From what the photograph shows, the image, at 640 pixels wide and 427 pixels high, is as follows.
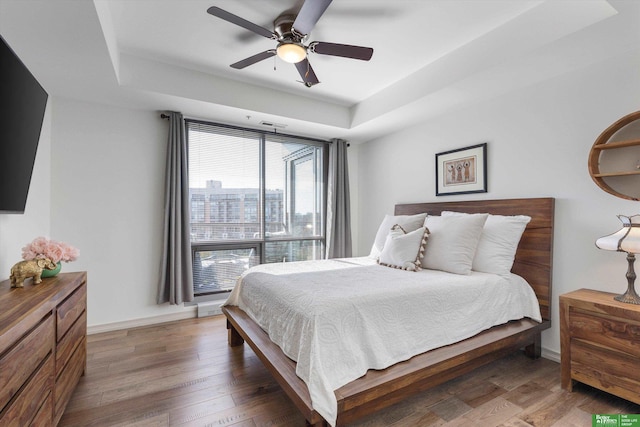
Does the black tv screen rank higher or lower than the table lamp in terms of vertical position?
higher

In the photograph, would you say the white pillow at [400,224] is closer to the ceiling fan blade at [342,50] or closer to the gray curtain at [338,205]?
the gray curtain at [338,205]

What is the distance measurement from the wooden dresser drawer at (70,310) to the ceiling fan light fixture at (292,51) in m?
2.09

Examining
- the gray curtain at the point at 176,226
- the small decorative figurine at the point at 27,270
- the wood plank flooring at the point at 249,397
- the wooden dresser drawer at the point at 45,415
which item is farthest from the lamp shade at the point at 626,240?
the gray curtain at the point at 176,226

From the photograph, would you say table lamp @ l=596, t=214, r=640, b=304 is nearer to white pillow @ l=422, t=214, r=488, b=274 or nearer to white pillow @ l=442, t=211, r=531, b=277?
white pillow @ l=442, t=211, r=531, b=277

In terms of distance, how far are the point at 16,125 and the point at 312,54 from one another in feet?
7.09

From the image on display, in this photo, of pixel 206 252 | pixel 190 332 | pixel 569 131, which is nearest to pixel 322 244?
pixel 206 252

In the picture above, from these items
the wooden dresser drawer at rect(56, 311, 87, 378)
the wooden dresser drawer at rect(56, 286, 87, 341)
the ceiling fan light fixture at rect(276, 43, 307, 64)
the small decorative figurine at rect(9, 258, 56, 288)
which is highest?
the ceiling fan light fixture at rect(276, 43, 307, 64)

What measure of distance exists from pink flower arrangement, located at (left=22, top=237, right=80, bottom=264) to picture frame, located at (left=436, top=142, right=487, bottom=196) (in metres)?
3.47

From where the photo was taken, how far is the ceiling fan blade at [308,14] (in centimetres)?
170

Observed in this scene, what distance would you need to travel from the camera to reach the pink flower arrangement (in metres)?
1.84

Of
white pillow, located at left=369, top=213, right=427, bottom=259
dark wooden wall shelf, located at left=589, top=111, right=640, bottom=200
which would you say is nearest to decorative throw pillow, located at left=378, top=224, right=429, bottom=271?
white pillow, located at left=369, top=213, right=427, bottom=259

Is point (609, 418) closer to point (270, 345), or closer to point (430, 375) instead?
point (430, 375)

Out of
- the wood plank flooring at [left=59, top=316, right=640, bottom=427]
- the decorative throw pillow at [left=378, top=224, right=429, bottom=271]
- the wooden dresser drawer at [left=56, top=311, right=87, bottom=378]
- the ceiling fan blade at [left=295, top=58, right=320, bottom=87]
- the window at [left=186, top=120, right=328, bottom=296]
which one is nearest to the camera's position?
the wooden dresser drawer at [left=56, top=311, right=87, bottom=378]

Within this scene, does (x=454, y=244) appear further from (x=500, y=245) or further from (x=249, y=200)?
(x=249, y=200)
